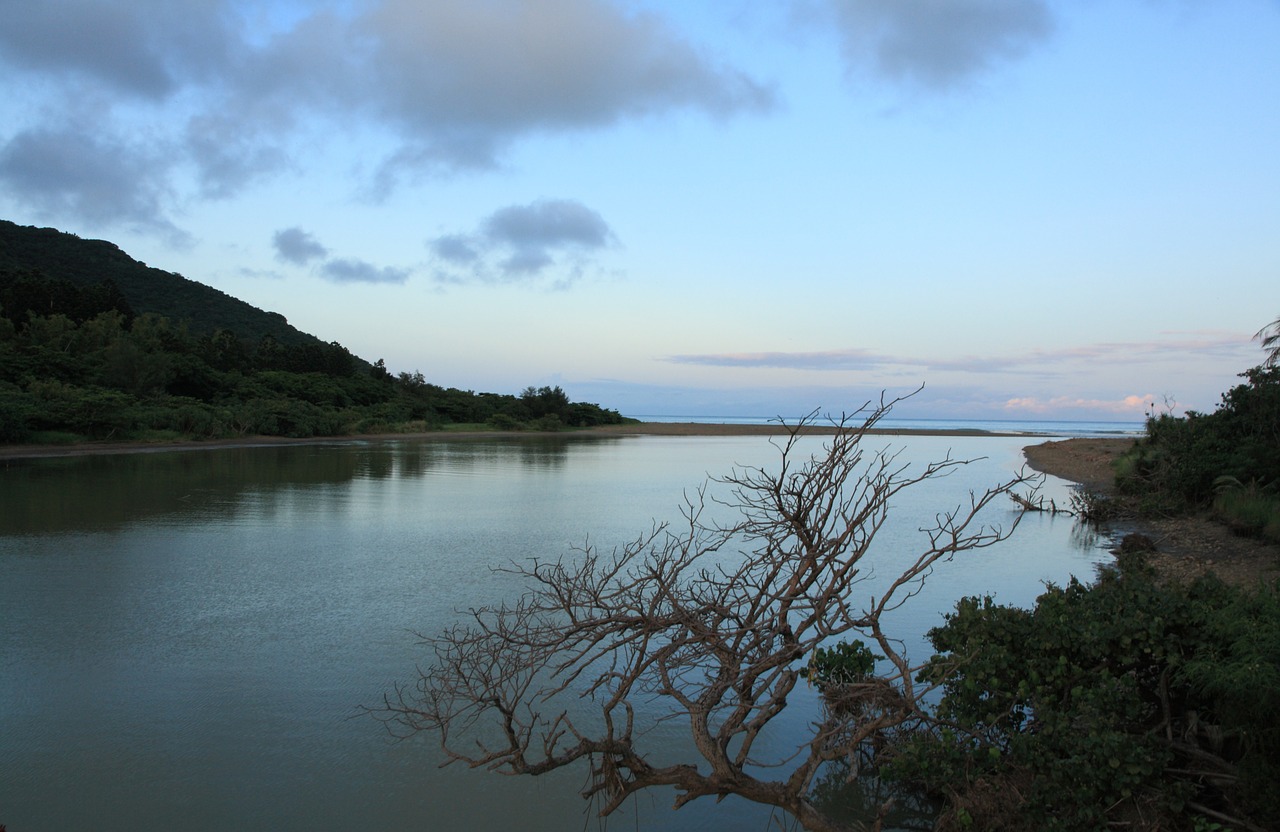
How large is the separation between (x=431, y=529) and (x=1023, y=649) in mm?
12040

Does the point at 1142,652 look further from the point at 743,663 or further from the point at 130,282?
the point at 130,282

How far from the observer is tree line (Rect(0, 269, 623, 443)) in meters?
32.9

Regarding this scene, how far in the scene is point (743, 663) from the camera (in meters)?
5.02

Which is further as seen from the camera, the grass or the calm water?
the grass

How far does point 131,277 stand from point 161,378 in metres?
46.6

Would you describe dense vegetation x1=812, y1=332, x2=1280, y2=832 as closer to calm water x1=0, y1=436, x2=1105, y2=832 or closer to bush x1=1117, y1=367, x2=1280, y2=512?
calm water x1=0, y1=436, x2=1105, y2=832

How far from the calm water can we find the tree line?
1363cm

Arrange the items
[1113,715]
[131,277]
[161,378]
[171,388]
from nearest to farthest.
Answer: [1113,715]
[161,378]
[171,388]
[131,277]

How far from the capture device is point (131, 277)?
7956 cm

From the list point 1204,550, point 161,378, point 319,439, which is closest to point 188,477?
point 161,378

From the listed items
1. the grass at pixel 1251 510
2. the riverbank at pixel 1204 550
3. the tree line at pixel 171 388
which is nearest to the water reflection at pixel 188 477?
the tree line at pixel 171 388

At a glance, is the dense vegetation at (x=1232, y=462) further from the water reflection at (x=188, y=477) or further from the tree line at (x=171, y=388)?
the tree line at (x=171, y=388)

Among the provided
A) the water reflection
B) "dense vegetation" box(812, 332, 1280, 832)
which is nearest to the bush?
"dense vegetation" box(812, 332, 1280, 832)

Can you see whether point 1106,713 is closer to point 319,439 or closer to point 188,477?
point 188,477
